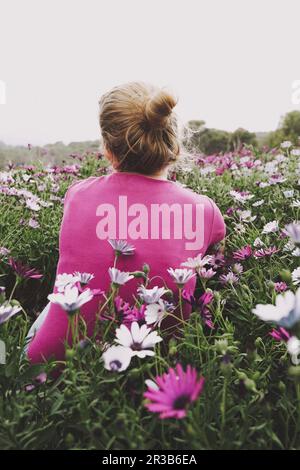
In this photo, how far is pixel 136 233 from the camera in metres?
1.68

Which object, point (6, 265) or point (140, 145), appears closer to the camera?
point (140, 145)

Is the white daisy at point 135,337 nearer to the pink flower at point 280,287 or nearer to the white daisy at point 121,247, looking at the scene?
the white daisy at point 121,247

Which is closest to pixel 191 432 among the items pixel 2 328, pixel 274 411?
pixel 274 411

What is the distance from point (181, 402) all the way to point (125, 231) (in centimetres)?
80

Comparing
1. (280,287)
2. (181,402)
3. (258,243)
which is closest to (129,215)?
(280,287)

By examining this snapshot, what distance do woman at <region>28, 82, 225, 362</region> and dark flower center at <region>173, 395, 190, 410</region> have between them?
0.69 meters

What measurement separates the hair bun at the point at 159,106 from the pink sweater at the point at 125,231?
211 millimetres

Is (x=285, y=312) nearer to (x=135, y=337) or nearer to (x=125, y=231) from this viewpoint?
(x=135, y=337)

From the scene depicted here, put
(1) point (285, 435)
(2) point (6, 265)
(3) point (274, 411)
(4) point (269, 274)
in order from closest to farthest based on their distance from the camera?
1. (1) point (285, 435)
2. (3) point (274, 411)
3. (4) point (269, 274)
4. (2) point (6, 265)

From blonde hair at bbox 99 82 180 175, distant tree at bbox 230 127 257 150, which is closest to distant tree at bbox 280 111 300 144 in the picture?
distant tree at bbox 230 127 257 150

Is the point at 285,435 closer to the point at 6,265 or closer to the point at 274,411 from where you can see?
the point at 274,411
